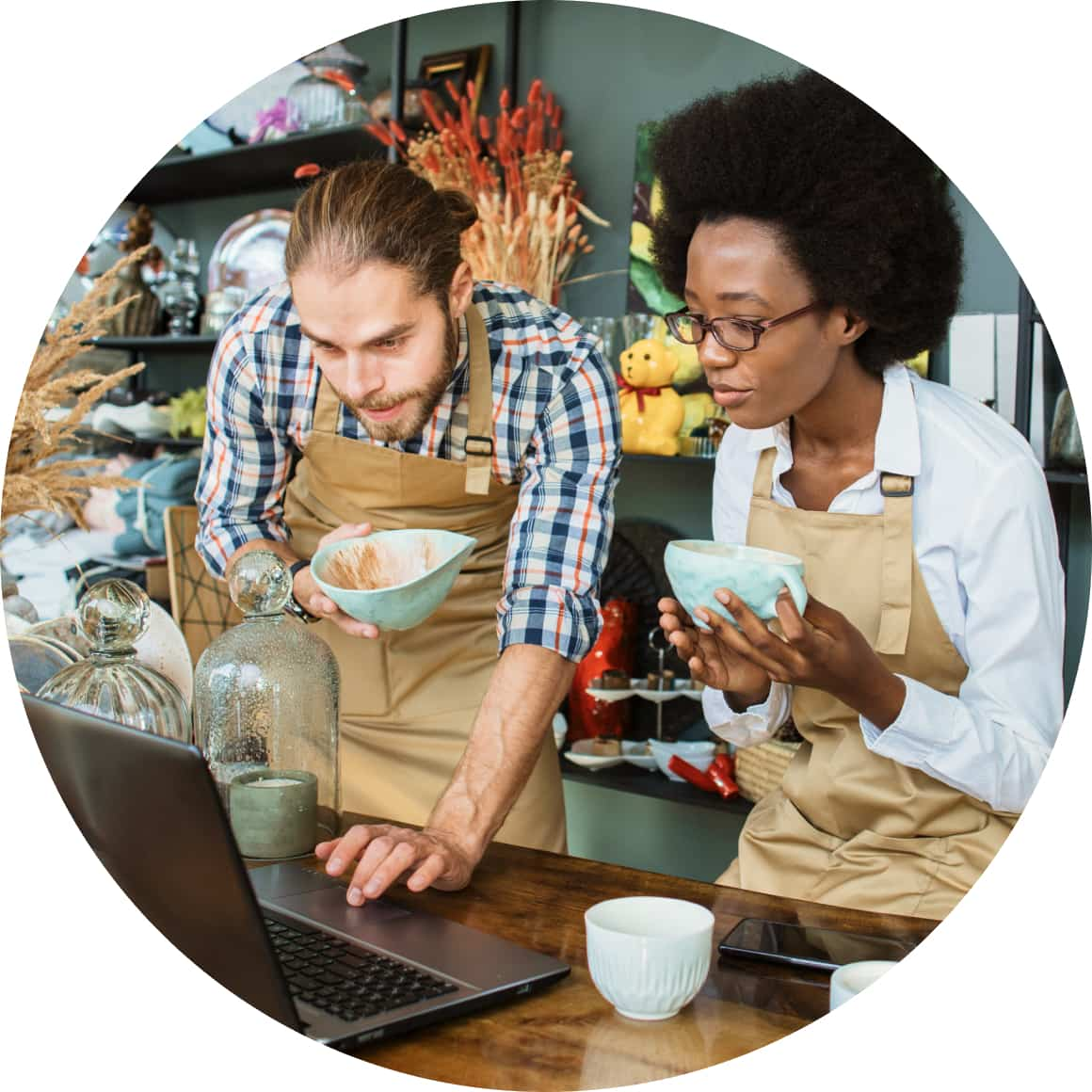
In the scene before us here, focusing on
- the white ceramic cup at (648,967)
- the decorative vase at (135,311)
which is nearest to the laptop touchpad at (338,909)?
the white ceramic cup at (648,967)

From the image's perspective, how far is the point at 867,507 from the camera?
159 centimetres

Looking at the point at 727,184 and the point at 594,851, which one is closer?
the point at 727,184

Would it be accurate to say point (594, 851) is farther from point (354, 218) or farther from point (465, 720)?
point (354, 218)

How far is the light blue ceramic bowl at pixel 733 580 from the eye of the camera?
4.26 ft

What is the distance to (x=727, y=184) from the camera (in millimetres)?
1615

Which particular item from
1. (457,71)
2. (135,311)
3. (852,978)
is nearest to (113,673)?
(852,978)

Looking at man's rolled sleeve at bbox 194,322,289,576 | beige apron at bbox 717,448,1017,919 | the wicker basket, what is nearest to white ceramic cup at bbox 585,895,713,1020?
beige apron at bbox 717,448,1017,919

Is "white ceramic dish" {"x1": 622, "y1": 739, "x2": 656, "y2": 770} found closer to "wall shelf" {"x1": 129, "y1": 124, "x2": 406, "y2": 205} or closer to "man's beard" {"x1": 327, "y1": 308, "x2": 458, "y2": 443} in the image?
"man's beard" {"x1": 327, "y1": 308, "x2": 458, "y2": 443}

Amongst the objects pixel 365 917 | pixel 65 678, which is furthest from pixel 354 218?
pixel 365 917

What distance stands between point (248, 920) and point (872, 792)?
0.95 metres

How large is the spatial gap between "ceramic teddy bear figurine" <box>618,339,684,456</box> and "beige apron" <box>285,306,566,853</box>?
2.84 ft

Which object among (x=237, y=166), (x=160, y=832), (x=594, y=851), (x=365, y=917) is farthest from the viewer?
(x=237, y=166)

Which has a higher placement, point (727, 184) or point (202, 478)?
point (727, 184)

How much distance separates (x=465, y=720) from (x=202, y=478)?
55 centimetres
